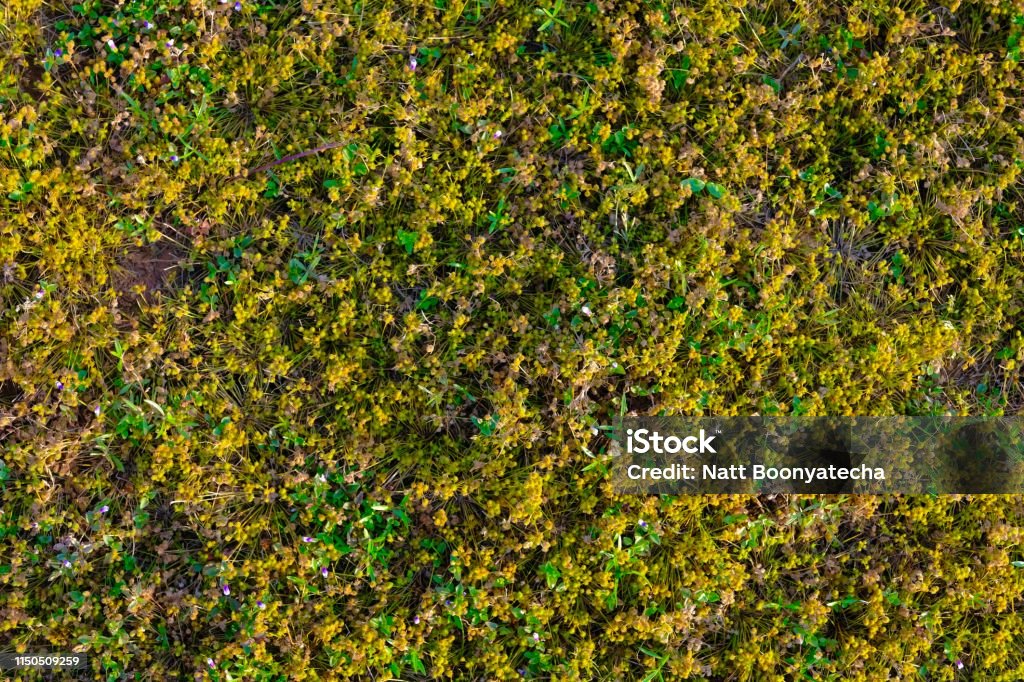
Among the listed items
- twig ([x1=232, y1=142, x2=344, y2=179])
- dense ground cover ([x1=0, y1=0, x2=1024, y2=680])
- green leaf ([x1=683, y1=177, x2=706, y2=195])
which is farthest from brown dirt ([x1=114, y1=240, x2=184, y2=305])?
green leaf ([x1=683, y1=177, x2=706, y2=195])

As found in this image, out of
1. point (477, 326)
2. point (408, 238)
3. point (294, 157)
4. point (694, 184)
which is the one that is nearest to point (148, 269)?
point (294, 157)

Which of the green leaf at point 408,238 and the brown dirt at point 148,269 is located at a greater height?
the green leaf at point 408,238

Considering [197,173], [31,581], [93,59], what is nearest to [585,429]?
[197,173]

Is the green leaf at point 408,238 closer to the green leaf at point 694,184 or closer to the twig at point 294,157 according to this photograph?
the twig at point 294,157

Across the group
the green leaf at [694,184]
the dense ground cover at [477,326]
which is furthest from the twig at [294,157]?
the green leaf at [694,184]

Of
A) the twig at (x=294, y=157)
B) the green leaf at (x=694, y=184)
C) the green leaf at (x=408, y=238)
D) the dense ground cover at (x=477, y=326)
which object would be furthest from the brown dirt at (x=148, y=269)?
the green leaf at (x=694, y=184)

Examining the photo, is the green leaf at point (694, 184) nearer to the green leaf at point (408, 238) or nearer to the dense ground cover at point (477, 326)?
the dense ground cover at point (477, 326)

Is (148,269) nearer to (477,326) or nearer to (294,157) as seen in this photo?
(294,157)

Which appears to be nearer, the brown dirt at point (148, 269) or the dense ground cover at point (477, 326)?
the dense ground cover at point (477, 326)

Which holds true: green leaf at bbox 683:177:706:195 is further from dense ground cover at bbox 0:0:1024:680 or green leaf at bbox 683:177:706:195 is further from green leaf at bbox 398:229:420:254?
green leaf at bbox 398:229:420:254

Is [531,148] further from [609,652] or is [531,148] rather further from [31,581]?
[31,581]
